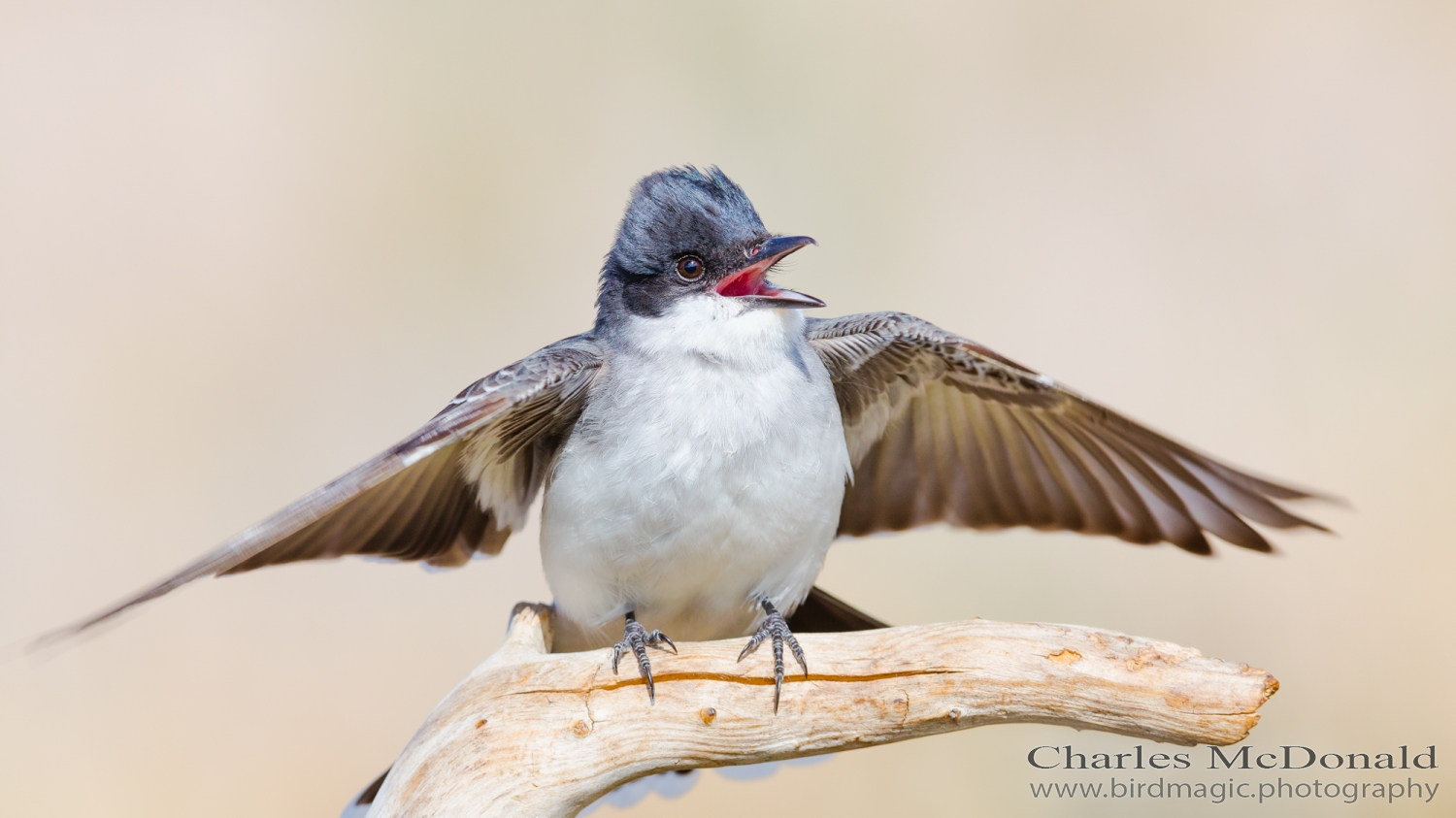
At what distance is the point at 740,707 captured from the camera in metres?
3.27

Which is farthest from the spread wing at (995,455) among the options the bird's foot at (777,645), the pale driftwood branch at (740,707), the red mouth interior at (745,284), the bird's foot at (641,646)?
the bird's foot at (641,646)

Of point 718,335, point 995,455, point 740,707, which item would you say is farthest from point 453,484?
point 995,455

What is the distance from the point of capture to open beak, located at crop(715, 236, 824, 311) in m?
3.58

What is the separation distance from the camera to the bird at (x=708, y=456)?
3502mm

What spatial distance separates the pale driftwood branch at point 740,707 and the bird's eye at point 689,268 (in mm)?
1254

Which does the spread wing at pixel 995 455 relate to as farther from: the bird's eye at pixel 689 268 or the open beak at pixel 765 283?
the bird's eye at pixel 689 268

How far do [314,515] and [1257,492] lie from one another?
9.56ft

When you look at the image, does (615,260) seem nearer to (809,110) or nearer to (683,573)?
(683,573)

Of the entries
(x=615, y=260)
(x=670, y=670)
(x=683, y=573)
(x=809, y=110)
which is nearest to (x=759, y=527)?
(x=683, y=573)

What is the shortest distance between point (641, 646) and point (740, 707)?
14.2 inches

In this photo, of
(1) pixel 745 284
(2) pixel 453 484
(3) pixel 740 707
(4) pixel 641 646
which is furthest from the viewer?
(2) pixel 453 484

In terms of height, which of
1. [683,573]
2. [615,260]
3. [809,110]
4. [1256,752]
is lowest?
[1256,752]

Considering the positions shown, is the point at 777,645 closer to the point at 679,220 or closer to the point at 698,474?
the point at 698,474

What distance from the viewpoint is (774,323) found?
3.70m
